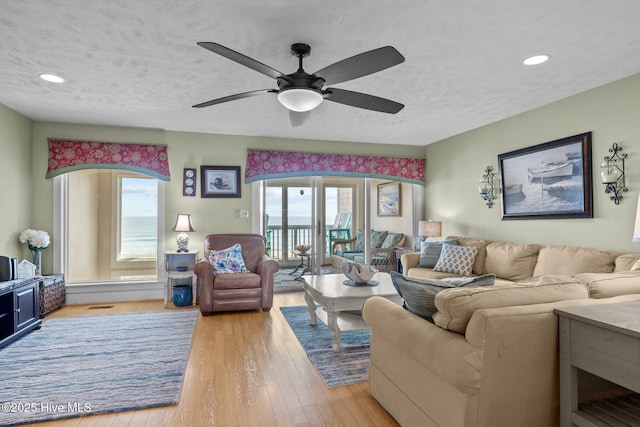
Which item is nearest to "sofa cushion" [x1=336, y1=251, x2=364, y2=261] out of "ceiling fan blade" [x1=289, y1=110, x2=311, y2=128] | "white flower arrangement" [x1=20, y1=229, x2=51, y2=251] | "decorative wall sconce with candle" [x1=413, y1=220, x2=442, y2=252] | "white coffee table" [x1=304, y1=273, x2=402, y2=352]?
"decorative wall sconce with candle" [x1=413, y1=220, x2=442, y2=252]

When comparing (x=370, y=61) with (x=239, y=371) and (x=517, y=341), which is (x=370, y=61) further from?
(x=239, y=371)

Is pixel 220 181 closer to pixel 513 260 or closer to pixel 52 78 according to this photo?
pixel 52 78

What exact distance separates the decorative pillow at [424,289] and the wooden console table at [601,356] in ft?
1.35

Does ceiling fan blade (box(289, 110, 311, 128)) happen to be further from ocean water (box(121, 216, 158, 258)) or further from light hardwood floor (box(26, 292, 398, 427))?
ocean water (box(121, 216, 158, 258))

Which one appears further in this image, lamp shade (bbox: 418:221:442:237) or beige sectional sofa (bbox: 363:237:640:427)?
lamp shade (bbox: 418:221:442:237)

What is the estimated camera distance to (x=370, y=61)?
2.04 metres

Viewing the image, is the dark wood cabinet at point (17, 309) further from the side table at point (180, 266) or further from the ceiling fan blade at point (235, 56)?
the ceiling fan blade at point (235, 56)

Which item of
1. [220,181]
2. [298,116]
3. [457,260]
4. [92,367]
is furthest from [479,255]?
[92,367]

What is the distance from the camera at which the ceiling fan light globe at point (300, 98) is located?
7.59ft

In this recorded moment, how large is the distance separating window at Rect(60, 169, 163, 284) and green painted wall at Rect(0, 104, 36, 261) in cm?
55

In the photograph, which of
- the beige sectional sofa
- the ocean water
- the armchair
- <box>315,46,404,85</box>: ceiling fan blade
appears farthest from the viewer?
the armchair

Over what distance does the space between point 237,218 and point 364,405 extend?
3.57 m

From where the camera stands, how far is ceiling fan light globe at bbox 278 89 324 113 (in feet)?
7.59

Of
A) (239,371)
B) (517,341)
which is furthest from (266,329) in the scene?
(517,341)
